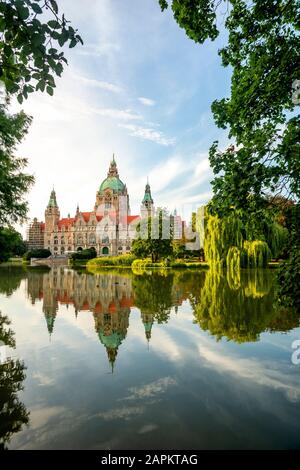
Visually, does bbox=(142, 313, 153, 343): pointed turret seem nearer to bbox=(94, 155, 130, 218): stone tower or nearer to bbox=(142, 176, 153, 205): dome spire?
bbox=(94, 155, 130, 218): stone tower

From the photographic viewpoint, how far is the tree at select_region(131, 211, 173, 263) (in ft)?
130

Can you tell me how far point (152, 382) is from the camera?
424 centimetres

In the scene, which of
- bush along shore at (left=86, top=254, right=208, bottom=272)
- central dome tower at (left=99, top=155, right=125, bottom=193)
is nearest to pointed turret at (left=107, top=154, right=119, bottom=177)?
central dome tower at (left=99, top=155, right=125, bottom=193)

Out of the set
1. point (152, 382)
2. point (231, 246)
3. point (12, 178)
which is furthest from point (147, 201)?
point (152, 382)

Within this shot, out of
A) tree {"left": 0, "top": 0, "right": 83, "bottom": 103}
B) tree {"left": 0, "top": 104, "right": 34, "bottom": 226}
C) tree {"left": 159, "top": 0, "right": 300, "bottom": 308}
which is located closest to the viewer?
tree {"left": 0, "top": 0, "right": 83, "bottom": 103}

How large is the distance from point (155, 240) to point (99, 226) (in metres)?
52.1

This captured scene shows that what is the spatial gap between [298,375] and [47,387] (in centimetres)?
382

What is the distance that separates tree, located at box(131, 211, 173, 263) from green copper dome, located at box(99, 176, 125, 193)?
60.3 metres

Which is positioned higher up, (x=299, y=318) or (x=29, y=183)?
(x=29, y=183)

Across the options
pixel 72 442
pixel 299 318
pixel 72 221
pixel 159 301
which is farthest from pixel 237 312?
pixel 72 221

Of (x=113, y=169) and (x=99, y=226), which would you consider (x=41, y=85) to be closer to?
(x=99, y=226)
